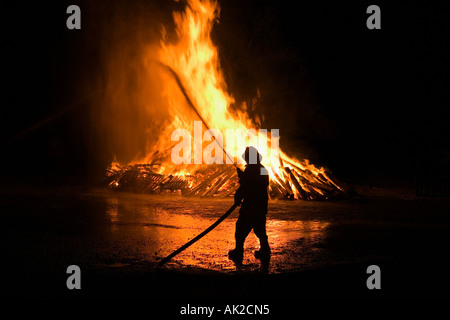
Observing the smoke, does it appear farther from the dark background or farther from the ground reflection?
the ground reflection

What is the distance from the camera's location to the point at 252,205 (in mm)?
7641

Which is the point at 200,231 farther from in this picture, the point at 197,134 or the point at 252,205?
the point at 197,134

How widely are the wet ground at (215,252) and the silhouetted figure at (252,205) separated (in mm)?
315

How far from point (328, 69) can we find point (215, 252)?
21.2 meters

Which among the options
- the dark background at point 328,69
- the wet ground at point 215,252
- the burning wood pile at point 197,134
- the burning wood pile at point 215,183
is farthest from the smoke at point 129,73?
the wet ground at point 215,252

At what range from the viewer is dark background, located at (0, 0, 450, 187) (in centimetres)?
2514

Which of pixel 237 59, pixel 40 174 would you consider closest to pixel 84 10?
pixel 237 59

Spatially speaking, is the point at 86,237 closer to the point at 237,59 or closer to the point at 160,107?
the point at 160,107

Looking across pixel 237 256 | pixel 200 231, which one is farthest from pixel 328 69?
pixel 237 256

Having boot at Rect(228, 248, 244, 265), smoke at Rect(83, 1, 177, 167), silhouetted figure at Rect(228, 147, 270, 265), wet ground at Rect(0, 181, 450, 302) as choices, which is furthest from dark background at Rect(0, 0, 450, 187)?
boot at Rect(228, 248, 244, 265)

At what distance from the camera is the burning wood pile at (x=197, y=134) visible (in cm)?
1705

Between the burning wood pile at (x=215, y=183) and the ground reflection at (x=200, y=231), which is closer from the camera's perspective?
the ground reflection at (x=200, y=231)

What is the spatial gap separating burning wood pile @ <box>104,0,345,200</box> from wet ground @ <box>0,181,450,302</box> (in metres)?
2.84

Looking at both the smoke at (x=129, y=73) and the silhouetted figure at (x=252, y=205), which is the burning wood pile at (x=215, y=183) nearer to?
the smoke at (x=129, y=73)
